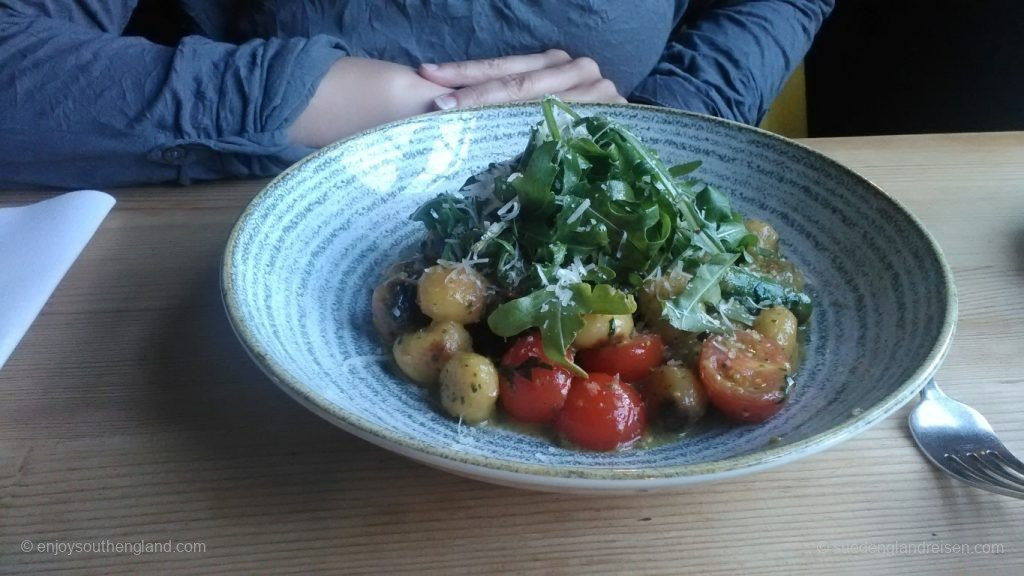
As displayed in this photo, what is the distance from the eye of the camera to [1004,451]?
620 mm

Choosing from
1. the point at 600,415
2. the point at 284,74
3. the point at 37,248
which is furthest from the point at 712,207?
the point at 37,248

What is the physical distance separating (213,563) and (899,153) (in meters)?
1.03

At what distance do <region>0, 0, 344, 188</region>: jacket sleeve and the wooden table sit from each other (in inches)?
11.2

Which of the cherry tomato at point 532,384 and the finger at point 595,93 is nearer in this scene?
the cherry tomato at point 532,384

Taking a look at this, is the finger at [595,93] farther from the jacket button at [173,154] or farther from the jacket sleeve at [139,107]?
the jacket button at [173,154]

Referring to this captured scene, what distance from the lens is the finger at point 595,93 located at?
1.20 meters

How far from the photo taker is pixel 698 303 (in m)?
0.66

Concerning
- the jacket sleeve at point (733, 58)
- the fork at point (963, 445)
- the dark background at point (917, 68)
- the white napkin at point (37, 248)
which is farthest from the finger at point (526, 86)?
the dark background at point (917, 68)

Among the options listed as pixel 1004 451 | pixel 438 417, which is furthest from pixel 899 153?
pixel 438 417

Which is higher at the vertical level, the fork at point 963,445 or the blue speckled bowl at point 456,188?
the blue speckled bowl at point 456,188

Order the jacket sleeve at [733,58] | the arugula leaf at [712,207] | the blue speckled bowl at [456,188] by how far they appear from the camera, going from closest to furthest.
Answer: the blue speckled bowl at [456,188] < the arugula leaf at [712,207] < the jacket sleeve at [733,58]

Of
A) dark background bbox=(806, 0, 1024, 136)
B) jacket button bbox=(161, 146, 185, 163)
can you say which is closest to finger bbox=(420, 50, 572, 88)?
jacket button bbox=(161, 146, 185, 163)

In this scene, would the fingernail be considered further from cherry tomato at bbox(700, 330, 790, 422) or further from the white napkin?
cherry tomato at bbox(700, 330, 790, 422)

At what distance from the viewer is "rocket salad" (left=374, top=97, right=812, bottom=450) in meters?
0.62
